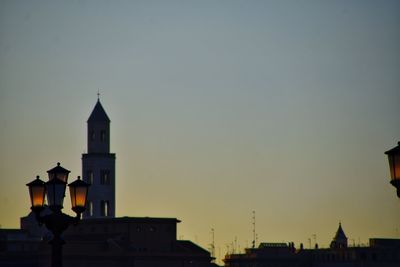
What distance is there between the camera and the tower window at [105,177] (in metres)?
168

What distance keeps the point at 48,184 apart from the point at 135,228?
397 ft

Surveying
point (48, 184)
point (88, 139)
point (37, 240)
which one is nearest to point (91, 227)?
point (88, 139)

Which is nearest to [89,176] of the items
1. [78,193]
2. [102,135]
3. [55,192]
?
[102,135]

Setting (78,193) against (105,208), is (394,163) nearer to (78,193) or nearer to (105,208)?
(78,193)

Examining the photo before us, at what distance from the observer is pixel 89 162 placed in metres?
168

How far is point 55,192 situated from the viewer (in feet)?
121

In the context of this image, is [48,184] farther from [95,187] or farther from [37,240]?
[37,240]

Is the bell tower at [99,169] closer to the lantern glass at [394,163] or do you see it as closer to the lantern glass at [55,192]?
the lantern glass at [55,192]

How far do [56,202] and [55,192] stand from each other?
0.27 m

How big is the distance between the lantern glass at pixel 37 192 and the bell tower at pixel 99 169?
429ft

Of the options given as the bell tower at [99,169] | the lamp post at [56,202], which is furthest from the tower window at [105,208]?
the lamp post at [56,202]

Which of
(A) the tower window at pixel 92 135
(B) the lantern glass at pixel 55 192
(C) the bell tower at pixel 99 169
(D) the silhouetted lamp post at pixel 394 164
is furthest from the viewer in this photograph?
(A) the tower window at pixel 92 135

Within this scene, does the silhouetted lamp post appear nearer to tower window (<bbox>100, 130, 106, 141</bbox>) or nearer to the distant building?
the distant building

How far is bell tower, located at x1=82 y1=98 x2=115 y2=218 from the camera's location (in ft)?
550
